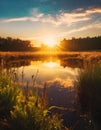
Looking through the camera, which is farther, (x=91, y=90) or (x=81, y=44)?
(x=81, y=44)

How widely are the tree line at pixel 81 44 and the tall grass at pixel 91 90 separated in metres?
66.2

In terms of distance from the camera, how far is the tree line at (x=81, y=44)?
77.2 metres

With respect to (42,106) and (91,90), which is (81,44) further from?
(42,106)

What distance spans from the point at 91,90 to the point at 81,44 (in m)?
70.6

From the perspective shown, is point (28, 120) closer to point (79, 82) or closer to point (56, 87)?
point (79, 82)

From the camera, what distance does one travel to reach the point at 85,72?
32.3 ft

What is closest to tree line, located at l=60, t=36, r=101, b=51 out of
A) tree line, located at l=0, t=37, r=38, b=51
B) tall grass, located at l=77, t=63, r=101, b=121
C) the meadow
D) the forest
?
the forest

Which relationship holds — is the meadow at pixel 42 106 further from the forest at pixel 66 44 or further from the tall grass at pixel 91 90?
the forest at pixel 66 44

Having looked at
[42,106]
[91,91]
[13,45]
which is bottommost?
[91,91]

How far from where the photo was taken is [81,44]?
79.3m

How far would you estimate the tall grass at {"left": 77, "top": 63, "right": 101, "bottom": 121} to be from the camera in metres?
8.76

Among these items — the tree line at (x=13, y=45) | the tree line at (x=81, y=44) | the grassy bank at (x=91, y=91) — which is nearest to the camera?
the grassy bank at (x=91, y=91)

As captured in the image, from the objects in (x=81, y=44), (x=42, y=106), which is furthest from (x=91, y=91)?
(x=81, y=44)

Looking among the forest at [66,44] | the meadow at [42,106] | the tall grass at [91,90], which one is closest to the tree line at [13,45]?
→ the forest at [66,44]
